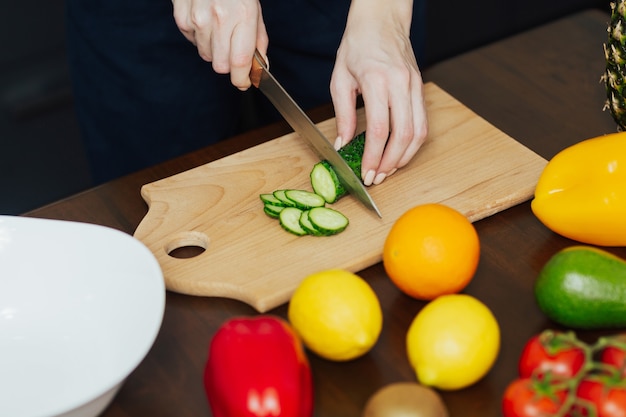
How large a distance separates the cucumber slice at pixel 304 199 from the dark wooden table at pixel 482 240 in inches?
6.3

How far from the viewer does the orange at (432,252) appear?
3.77ft

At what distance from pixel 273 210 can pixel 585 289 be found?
54 centimetres

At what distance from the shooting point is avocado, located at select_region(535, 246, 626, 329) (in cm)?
110

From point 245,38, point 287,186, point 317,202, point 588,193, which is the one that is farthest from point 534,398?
point 245,38

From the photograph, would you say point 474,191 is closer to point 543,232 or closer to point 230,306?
point 543,232

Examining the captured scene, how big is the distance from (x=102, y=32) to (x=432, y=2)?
56.0 inches

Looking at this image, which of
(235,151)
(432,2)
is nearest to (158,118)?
(235,151)

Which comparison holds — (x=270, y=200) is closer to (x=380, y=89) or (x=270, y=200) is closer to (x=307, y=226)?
(x=307, y=226)

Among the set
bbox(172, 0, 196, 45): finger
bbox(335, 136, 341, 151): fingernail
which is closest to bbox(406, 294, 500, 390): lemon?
bbox(335, 136, 341, 151): fingernail

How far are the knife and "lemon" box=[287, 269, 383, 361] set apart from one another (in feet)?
1.01

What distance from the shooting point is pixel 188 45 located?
6.16 ft

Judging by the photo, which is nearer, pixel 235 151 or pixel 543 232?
pixel 543 232

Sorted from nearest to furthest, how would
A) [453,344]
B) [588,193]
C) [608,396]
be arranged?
[608,396] < [453,344] < [588,193]

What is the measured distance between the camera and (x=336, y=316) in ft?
3.48
